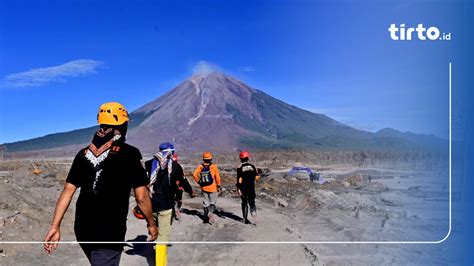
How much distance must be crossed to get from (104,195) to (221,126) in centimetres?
636

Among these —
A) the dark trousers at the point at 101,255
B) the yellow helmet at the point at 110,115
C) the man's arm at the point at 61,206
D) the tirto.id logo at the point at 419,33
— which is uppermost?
the tirto.id logo at the point at 419,33

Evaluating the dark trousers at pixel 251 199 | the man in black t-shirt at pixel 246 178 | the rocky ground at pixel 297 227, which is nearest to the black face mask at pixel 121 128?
the rocky ground at pixel 297 227

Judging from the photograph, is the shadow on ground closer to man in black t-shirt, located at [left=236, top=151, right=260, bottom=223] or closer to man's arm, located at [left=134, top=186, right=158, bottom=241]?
man in black t-shirt, located at [left=236, top=151, right=260, bottom=223]

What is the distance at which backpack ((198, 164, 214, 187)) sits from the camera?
697 centimetres

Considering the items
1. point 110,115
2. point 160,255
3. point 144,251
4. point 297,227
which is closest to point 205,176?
point 297,227

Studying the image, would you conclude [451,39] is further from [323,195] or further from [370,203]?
[323,195]

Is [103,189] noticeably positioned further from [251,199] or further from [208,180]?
[251,199]

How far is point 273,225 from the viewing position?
678 cm

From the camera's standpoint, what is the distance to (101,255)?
117 inches

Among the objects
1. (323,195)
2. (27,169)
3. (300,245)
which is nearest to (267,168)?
(323,195)

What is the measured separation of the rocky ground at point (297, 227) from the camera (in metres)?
4.76

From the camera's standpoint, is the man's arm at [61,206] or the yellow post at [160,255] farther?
the yellow post at [160,255]

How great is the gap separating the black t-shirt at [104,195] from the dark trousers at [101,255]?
0.05 metres

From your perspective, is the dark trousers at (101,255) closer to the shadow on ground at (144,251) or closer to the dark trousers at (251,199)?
the shadow on ground at (144,251)
